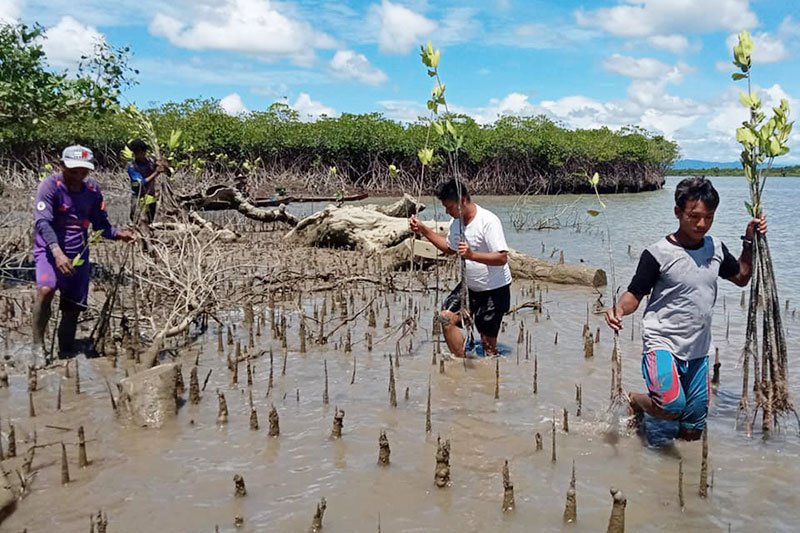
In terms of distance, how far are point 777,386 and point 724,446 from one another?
0.48 metres

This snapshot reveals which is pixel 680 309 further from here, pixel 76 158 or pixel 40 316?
pixel 40 316

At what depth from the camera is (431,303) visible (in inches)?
332

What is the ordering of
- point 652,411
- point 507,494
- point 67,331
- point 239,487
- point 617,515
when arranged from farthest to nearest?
point 67,331 → point 652,411 → point 239,487 → point 507,494 → point 617,515

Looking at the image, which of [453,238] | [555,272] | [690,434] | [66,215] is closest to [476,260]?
[453,238]

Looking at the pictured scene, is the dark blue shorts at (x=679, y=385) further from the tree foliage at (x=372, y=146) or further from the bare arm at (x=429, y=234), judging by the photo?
the tree foliage at (x=372, y=146)

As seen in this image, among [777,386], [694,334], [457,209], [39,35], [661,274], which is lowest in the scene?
[777,386]

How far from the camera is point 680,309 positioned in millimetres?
3963

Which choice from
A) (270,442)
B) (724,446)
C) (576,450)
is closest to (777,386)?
(724,446)

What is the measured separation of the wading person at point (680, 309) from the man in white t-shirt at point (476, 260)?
148cm

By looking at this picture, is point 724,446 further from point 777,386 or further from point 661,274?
point 661,274

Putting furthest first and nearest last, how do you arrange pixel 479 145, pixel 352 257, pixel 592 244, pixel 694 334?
pixel 479 145 → pixel 592 244 → pixel 352 257 → pixel 694 334

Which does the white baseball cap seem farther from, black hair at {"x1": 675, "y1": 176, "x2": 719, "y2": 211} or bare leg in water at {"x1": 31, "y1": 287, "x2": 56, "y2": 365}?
black hair at {"x1": 675, "y1": 176, "x2": 719, "y2": 211}

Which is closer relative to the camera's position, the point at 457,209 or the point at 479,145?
the point at 457,209

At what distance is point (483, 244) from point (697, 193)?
6.29 ft
